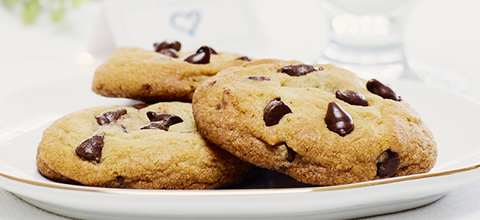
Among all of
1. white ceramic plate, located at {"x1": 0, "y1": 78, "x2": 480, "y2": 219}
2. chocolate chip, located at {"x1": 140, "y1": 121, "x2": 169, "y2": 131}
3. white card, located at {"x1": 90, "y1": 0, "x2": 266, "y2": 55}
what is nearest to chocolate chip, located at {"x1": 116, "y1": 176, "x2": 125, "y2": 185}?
white ceramic plate, located at {"x1": 0, "y1": 78, "x2": 480, "y2": 219}

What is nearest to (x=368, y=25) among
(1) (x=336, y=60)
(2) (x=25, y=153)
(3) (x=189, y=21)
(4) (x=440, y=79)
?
(1) (x=336, y=60)

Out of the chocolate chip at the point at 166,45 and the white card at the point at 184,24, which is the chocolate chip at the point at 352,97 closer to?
the chocolate chip at the point at 166,45

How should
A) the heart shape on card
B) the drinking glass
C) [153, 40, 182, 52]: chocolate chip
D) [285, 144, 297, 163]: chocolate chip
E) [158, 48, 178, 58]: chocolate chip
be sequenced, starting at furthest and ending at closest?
1. the heart shape on card
2. the drinking glass
3. [153, 40, 182, 52]: chocolate chip
4. [158, 48, 178, 58]: chocolate chip
5. [285, 144, 297, 163]: chocolate chip

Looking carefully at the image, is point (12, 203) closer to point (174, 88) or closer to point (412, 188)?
point (174, 88)

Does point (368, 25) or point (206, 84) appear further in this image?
point (368, 25)

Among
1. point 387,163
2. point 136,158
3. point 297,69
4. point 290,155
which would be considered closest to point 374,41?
point 297,69

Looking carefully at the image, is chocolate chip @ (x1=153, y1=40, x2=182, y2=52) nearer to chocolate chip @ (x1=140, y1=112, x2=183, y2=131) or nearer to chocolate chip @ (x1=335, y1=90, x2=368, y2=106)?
chocolate chip @ (x1=140, y1=112, x2=183, y2=131)

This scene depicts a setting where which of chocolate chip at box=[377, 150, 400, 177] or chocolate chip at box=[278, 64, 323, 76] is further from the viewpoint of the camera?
chocolate chip at box=[278, 64, 323, 76]
